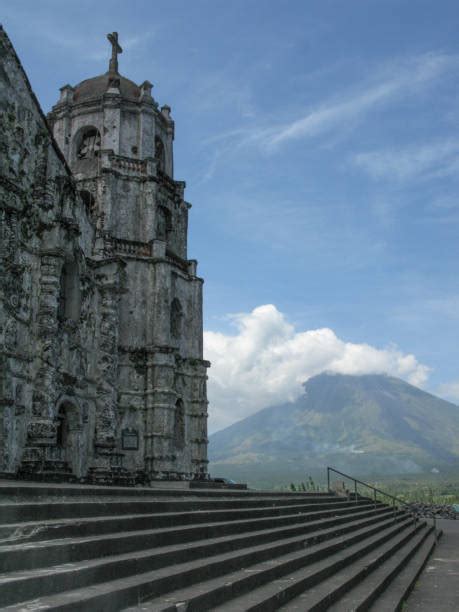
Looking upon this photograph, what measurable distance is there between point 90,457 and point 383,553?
37.4 feet

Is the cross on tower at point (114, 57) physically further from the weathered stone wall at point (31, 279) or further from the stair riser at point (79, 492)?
the stair riser at point (79, 492)

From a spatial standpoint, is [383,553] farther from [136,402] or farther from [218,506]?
[136,402]

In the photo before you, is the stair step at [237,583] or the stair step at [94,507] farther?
the stair step at [94,507]

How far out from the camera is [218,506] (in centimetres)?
1053

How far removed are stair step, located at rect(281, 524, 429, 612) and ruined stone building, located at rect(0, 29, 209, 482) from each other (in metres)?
6.74

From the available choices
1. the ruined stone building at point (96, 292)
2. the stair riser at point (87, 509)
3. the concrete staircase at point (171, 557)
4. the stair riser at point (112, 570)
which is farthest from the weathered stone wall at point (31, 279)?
the stair riser at point (112, 570)

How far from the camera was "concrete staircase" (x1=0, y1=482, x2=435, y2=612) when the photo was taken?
5102 mm

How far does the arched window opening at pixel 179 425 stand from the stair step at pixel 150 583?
20.5 m

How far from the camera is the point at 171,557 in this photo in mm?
6750

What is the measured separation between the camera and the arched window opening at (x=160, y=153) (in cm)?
3419

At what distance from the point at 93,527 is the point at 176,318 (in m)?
25.3

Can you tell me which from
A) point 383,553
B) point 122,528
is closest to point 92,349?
point 383,553

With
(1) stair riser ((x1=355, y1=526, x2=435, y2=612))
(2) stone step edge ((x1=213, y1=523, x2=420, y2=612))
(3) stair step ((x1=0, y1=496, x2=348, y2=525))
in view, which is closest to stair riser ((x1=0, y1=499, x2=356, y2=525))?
(3) stair step ((x1=0, y1=496, x2=348, y2=525))

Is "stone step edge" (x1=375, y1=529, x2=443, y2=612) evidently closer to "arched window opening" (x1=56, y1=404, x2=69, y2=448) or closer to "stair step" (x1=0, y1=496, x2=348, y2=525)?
"stair step" (x1=0, y1=496, x2=348, y2=525)
